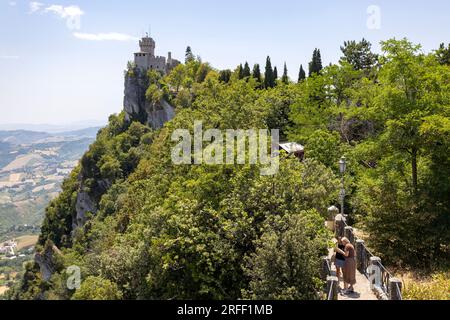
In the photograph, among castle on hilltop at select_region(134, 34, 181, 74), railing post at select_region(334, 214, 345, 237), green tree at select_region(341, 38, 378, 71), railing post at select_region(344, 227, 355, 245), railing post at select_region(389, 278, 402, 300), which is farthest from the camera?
castle on hilltop at select_region(134, 34, 181, 74)

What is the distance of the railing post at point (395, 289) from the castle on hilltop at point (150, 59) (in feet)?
310

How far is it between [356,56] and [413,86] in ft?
115

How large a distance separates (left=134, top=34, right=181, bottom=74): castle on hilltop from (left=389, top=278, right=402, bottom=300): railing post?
94.3 m

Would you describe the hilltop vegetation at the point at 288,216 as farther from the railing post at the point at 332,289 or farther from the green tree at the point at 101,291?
the railing post at the point at 332,289

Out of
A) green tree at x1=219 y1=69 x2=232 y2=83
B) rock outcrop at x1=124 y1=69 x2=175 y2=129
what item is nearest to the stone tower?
rock outcrop at x1=124 y1=69 x2=175 y2=129

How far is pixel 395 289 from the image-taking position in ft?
36.8

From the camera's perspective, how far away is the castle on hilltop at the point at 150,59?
99.2 metres

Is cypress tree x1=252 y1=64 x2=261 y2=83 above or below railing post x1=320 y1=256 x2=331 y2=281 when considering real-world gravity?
above

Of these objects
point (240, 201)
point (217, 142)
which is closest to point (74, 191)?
point (217, 142)

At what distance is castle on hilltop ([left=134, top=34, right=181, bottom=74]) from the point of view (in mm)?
99188

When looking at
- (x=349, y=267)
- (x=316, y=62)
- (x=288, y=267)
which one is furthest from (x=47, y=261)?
(x=349, y=267)

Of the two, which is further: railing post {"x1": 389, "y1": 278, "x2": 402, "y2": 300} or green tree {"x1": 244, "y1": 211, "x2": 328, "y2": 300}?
green tree {"x1": 244, "y1": 211, "x2": 328, "y2": 300}

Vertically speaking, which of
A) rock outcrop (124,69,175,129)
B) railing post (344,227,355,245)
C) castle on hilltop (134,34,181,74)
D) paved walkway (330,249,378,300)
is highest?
castle on hilltop (134,34,181,74)

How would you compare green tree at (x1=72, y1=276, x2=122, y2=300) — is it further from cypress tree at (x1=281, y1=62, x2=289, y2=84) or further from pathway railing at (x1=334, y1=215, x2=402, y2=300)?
cypress tree at (x1=281, y1=62, x2=289, y2=84)
